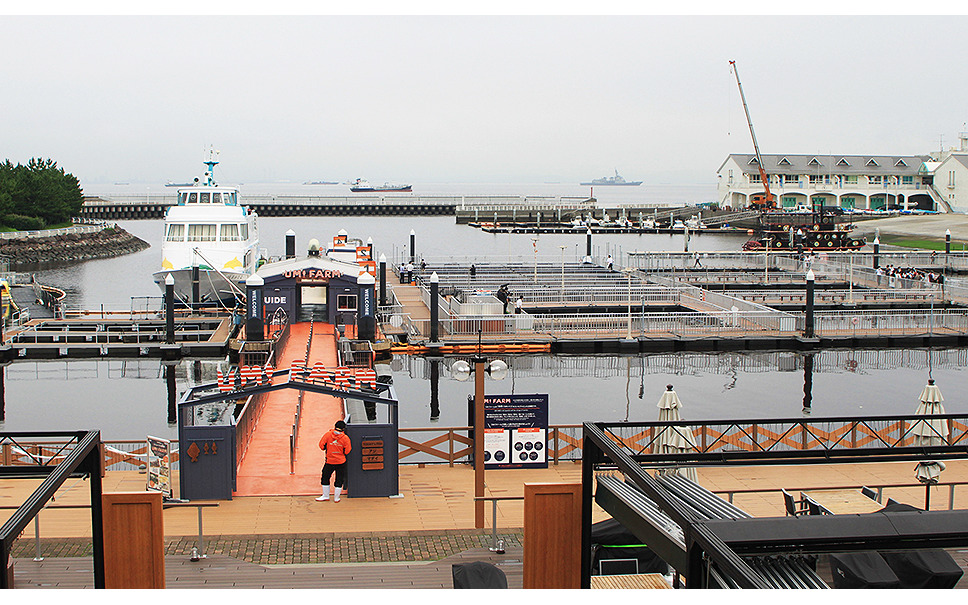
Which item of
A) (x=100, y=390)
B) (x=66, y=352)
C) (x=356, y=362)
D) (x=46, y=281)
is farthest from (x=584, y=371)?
(x=46, y=281)

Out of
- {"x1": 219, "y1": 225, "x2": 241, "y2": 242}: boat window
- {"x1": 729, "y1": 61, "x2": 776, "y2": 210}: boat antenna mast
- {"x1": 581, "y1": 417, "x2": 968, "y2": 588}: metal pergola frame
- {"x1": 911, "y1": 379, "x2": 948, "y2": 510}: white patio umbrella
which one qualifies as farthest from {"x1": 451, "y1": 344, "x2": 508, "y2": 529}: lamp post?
{"x1": 729, "y1": 61, "x2": 776, "y2": 210}: boat antenna mast

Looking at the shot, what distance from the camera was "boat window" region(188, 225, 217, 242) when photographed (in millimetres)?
50000

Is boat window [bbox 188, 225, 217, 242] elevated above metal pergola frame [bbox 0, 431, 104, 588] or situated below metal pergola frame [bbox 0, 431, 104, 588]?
above

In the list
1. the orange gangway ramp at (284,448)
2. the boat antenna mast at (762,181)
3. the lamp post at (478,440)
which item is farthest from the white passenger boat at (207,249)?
the boat antenna mast at (762,181)

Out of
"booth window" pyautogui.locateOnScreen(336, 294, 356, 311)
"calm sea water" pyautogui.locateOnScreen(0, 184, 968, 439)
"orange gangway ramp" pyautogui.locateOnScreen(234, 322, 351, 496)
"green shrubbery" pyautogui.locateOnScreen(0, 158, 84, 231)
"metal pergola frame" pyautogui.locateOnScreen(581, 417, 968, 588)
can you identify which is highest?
"green shrubbery" pyautogui.locateOnScreen(0, 158, 84, 231)

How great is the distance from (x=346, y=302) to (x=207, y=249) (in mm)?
14783

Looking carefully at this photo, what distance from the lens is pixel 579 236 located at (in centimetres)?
13125

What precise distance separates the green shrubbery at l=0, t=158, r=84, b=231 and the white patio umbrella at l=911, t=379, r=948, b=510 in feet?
293

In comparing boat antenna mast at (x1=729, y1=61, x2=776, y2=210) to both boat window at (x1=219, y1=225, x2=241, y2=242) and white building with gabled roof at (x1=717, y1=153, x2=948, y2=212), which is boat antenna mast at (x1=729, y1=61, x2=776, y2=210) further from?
boat window at (x1=219, y1=225, x2=241, y2=242)

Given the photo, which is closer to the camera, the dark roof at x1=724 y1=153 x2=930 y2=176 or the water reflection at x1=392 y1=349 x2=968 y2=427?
the water reflection at x1=392 y1=349 x2=968 y2=427

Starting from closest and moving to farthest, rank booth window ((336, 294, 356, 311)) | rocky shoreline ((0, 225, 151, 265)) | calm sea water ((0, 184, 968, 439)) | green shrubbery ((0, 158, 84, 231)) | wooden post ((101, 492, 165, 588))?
wooden post ((101, 492, 165, 588)), calm sea water ((0, 184, 968, 439)), booth window ((336, 294, 356, 311)), rocky shoreline ((0, 225, 151, 265)), green shrubbery ((0, 158, 84, 231))

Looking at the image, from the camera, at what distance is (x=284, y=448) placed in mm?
19125

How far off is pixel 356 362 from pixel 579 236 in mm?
101249

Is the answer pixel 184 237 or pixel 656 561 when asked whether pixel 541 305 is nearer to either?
pixel 184 237
